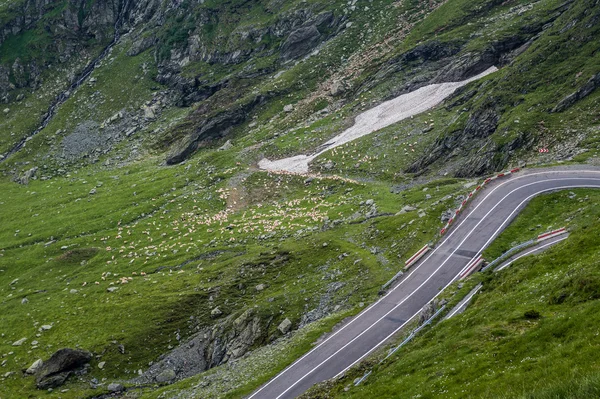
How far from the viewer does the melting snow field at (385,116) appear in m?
107

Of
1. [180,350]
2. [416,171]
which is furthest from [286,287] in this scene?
[416,171]

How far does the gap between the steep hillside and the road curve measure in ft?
7.06

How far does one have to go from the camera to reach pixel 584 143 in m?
67.8

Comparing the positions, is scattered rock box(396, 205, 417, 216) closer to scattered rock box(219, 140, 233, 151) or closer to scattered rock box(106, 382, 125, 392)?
scattered rock box(106, 382, 125, 392)

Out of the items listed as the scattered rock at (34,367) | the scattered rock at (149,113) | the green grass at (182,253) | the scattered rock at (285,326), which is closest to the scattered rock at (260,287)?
the green grass at (182,253)

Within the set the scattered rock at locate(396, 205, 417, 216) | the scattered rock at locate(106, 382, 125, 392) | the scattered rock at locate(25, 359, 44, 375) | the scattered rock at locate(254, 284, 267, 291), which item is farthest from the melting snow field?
the scattered rock at locate(25, 359, 44, 375)

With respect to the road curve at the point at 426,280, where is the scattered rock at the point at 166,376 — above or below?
below

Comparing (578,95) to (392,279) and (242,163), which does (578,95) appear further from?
(242,163)

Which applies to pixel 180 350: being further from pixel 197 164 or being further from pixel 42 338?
pixel 197 164

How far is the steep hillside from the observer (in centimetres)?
5641

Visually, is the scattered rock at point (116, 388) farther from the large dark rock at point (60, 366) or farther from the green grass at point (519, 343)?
the green grass at point (519, 343)

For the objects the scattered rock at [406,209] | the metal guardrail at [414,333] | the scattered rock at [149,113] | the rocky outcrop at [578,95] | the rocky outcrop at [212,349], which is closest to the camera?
the metal guardrail at [414,333]

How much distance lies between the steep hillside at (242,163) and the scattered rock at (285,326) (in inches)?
34.8

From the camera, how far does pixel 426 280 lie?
4791cm
